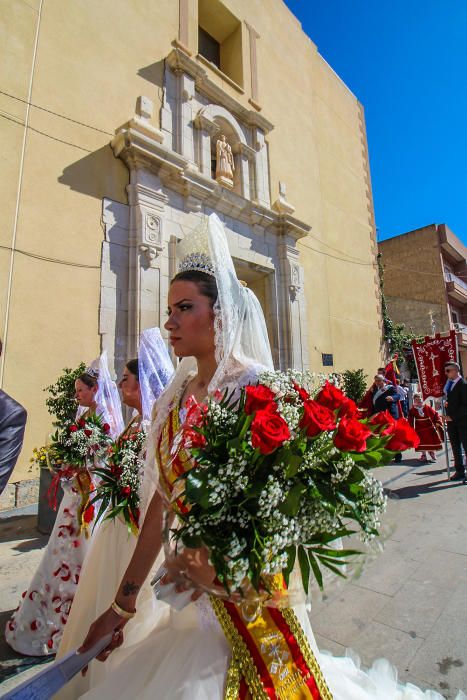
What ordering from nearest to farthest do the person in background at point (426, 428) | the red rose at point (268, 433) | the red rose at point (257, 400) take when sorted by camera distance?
the red rose at point (268, 433)
the red rose at point (257, 400)
the person in background at point (426, 428)

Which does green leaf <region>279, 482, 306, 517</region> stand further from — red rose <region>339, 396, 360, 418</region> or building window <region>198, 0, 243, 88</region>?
building window <region>198, 0, 243, 88</region>

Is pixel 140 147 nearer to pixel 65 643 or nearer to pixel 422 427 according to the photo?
pixel 65 643

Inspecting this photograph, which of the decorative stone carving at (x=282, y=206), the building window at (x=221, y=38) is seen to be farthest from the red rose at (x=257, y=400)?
the building window at (x=221, y=38)

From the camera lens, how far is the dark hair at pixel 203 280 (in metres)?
1.59

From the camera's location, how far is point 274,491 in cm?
92

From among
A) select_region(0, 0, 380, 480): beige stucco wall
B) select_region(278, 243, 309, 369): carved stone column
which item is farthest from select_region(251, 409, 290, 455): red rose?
select_region(278, 243, 309, 369): carved stone column

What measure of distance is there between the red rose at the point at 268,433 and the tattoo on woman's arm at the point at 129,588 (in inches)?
31.2

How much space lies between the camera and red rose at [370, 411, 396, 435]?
46.6 inches

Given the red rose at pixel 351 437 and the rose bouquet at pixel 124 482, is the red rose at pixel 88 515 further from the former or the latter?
the red rose at pixel 351 437

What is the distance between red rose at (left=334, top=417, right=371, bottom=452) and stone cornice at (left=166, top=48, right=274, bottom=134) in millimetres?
9938

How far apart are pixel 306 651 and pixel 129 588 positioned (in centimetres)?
62

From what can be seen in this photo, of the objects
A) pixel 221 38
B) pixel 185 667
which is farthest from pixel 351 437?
pixel 221 38

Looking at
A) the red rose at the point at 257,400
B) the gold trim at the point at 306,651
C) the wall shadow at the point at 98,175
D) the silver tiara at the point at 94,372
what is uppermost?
the wall shadow at the point at 98,175

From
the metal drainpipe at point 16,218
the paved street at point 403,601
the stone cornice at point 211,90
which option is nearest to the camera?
the paved street at point 403,601
